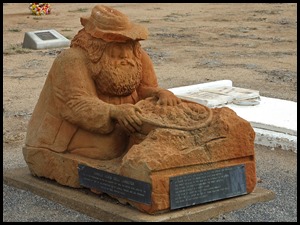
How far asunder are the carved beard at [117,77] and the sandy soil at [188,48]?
5.95 feet

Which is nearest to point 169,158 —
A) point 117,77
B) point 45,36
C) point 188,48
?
point 117,77

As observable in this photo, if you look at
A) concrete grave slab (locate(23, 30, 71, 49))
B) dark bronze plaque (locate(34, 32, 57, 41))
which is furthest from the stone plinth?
dark bronze plaque (locate(34, 32, 57, 41))

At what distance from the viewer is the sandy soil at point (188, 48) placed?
11.9 m

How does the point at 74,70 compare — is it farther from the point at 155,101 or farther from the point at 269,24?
the point at 269,24

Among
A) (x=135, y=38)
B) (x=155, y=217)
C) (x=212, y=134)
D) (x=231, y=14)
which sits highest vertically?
(x=135, y=38)

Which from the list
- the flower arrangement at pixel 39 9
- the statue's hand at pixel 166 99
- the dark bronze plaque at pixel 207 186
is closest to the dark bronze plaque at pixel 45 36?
the flower arrangement at pixel 39 9

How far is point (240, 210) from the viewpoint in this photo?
663 centimetres

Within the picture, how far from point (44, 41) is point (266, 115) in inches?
306

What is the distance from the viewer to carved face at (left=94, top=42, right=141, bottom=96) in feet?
22.4

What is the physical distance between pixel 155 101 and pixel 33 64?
7835 millimetres

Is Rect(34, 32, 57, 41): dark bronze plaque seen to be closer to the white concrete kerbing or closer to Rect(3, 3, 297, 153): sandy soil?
Rect(3, 3, 297, 153): sandy soil

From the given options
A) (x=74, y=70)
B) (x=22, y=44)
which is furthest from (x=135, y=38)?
(x=22, y=44)

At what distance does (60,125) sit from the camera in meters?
7.00

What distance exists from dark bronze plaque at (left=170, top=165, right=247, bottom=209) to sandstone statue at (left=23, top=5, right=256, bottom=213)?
Answer: 66 mm
